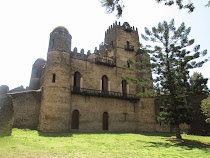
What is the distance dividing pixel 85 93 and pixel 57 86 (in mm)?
3540

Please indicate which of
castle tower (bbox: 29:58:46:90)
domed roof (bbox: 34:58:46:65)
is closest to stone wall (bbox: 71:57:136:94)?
castle tower (bbox: 29:58:46:90)

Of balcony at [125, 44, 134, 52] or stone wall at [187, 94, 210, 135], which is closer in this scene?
stone wall at [187, 94, 210, 135]

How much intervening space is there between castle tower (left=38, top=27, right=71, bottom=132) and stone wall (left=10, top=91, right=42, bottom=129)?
72 cm

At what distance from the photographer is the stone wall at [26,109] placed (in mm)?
16938

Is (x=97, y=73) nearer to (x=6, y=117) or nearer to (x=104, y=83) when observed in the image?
(x=104, y=83)

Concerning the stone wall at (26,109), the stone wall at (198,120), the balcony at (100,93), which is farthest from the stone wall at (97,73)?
the stone wall at (198,120)

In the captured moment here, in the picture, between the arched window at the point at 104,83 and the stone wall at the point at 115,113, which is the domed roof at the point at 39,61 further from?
the arched window at the point at 104,83

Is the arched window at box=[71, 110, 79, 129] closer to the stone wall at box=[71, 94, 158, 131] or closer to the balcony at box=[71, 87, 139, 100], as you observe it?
the stone wall at box=[71, 94, 158, 131]

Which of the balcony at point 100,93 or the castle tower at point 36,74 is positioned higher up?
the castle tower at point 36,74

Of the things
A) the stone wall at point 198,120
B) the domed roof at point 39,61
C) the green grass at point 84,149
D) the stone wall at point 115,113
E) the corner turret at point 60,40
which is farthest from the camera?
the domed roof at point 39,61

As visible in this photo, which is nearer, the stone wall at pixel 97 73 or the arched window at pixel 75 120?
the arched window at pixel 75 120

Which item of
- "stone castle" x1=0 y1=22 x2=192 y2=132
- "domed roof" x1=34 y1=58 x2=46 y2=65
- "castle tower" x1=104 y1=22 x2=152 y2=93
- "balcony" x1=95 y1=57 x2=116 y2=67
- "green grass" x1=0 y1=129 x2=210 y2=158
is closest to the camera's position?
"green grass" x1=0 y1=129 x2=210 y2=158

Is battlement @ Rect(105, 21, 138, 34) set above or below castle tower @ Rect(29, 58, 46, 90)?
above

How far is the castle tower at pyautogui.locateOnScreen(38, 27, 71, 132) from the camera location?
16.8m
